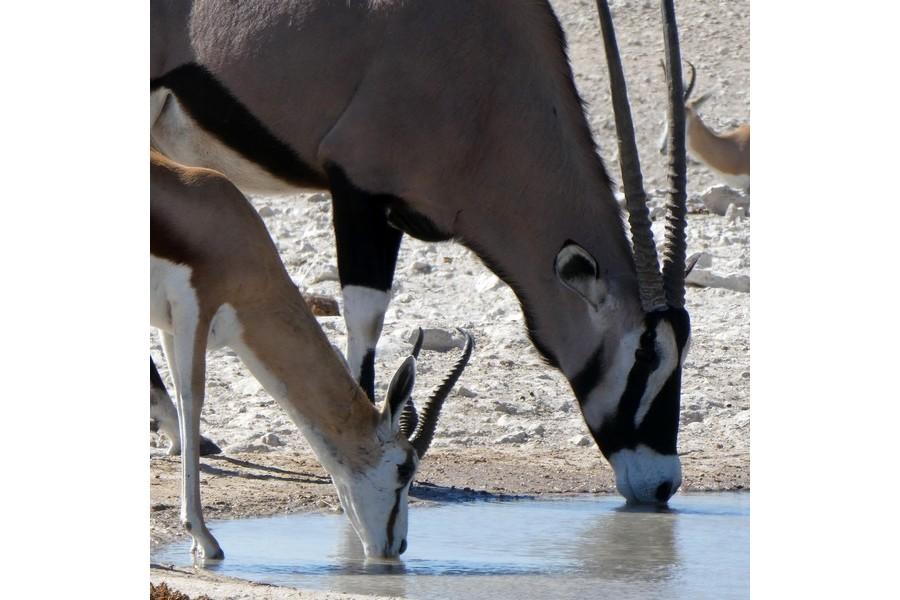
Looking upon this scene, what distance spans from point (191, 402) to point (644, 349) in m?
1.80

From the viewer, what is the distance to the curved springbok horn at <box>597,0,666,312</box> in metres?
6.70

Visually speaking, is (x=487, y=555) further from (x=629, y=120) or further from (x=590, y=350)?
(x=629, y=120)

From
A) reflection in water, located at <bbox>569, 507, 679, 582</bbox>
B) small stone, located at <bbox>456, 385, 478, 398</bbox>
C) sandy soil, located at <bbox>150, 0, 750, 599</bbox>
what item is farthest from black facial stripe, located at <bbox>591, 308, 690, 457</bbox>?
small stone, located at <bbox>456, 385, 478, 398</bbox>

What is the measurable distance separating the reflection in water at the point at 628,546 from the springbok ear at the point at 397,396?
75 centimetres

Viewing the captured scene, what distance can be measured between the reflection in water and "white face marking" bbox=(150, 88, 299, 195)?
1896 millimetres

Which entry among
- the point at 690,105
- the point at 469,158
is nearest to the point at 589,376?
the point at 469,158

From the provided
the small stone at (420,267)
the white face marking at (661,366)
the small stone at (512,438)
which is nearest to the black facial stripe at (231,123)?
the white face marking at (661,366)

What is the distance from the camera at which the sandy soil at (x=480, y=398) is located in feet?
23.0

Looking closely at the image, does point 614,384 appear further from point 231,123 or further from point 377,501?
point 231,123

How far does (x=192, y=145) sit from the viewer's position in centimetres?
726

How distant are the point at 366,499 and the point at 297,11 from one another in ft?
7.27

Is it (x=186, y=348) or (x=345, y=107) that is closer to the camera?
(x=186, y=348)
